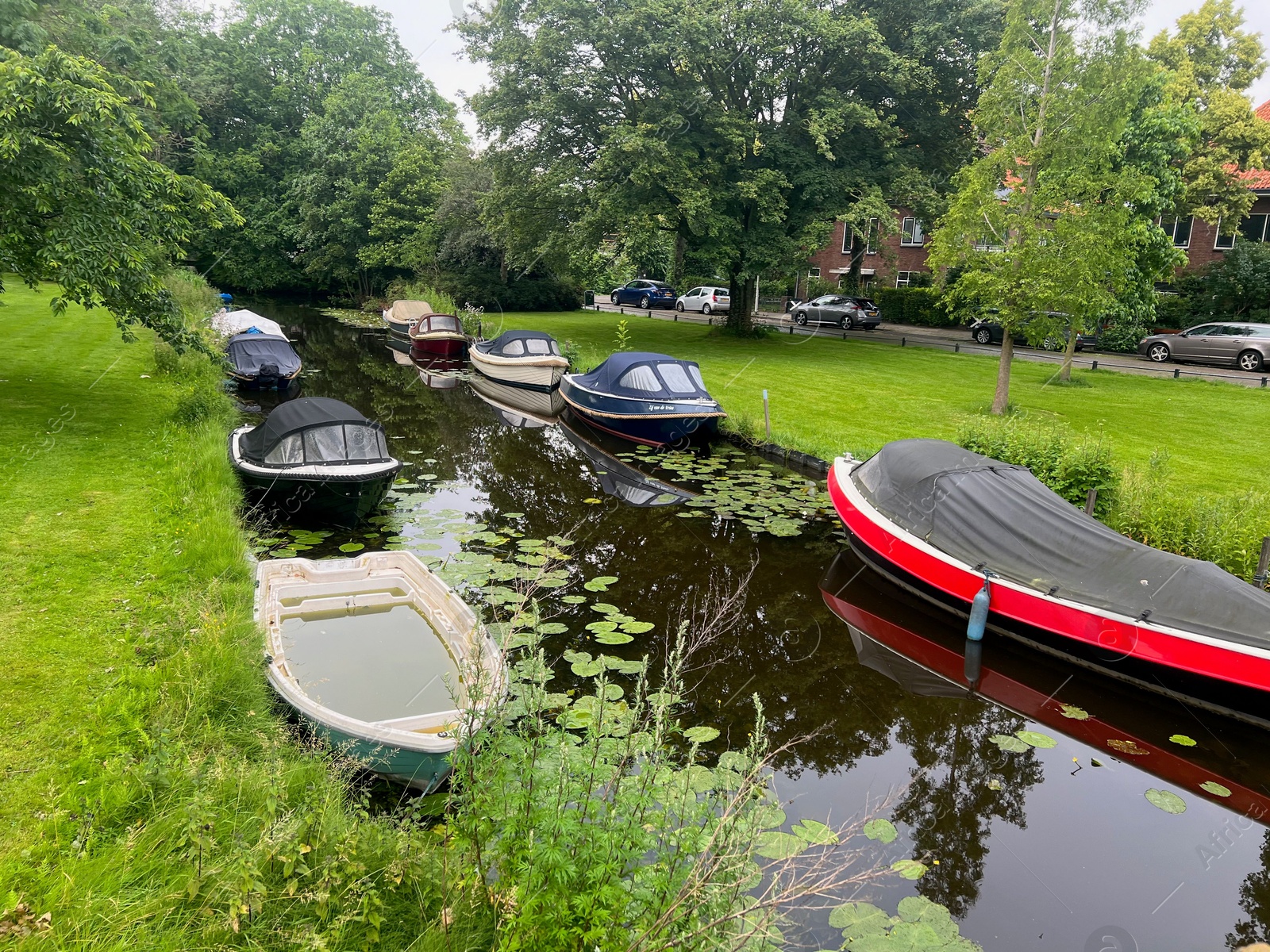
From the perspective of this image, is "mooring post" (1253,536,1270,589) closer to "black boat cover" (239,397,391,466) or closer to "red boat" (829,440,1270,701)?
"red boat" (829,440,1270,701)

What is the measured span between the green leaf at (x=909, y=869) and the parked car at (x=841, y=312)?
3227cm

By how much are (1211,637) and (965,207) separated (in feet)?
39.2

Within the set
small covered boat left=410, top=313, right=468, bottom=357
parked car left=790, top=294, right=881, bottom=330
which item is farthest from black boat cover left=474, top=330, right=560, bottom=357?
parked car left=790, top=294, right=881, bottom=330

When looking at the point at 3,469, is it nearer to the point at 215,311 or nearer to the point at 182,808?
the point at 182,808

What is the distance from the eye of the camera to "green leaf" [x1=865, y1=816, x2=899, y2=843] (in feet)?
20.2

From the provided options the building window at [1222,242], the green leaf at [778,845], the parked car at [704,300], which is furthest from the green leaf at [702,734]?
the building window at [1222,242]

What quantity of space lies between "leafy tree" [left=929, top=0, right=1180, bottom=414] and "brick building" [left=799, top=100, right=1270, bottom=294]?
7.70ft

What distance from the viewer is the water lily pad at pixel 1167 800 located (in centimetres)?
670

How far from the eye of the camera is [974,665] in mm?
9000

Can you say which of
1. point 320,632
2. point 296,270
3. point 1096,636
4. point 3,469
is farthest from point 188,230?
point 296,270

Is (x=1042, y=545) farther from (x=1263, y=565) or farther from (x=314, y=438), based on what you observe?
(x=314, y=438)

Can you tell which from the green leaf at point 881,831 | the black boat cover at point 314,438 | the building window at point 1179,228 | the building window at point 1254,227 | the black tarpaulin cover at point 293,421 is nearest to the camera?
the green leaf at point 881,831

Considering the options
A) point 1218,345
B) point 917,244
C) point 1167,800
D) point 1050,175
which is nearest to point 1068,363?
point 1050,175

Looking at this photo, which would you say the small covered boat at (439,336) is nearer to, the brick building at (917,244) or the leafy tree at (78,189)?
the brick building at (917,244)
